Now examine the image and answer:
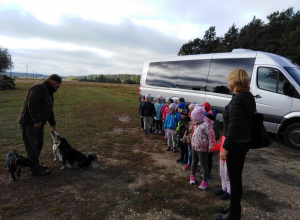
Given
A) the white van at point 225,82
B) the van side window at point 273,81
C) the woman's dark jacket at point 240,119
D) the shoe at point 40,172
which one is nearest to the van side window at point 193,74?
the white van at point 225,82

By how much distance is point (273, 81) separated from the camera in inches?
246

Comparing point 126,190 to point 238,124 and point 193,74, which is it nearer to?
point 238,124

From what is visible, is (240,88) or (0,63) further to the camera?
(0,63)

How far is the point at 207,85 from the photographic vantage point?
7805mm

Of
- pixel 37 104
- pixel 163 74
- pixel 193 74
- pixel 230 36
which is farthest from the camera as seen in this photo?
pixel 230 36

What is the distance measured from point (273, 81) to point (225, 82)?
1584mm

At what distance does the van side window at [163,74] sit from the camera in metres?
8.99

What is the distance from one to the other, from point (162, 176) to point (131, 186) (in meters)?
Answer: 0.78

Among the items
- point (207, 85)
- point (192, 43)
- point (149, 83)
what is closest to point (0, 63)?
point (192, 43)

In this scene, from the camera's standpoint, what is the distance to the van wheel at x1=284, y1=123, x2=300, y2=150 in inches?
233

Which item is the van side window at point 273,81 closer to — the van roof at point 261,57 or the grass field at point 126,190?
the van roof at point 261,57

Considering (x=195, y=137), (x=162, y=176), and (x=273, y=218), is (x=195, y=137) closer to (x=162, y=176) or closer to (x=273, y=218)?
(x=162, y=176)

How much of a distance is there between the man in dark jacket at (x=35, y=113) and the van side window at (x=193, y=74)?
5.66 metres

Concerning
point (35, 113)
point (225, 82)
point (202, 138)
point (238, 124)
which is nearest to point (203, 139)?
point (202, 138)
